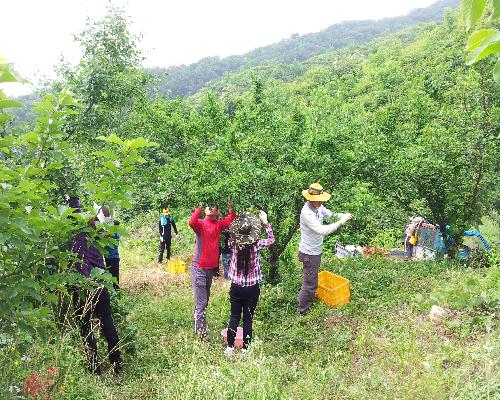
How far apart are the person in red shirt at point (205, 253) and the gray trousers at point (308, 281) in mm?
1311

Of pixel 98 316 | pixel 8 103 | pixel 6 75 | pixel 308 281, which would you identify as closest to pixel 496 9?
pixel 6 75

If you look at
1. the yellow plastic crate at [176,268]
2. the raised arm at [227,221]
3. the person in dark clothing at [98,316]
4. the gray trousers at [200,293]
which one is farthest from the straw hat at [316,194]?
the yellow plastic crate at [176,268]

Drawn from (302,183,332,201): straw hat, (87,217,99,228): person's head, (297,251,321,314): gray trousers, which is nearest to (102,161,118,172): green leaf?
(87,217,99,228): person's head

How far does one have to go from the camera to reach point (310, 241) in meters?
6.26

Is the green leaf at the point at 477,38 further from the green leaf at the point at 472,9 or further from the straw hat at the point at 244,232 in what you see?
the straw hat at the point at 244,232

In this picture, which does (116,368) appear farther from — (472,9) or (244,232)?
(472,9)

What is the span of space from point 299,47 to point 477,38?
13968 cm

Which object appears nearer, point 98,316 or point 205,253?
point 98,316

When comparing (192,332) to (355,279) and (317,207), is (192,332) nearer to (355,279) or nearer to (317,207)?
(317,207)

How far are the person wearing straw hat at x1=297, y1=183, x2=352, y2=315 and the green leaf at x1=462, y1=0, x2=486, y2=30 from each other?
516 cm

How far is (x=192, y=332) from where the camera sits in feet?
19.5

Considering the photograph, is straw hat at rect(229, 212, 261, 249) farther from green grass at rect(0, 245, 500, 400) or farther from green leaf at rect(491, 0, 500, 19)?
green leaf at rect(491, 0, 500, 19)

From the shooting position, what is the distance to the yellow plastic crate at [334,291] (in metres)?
6.43

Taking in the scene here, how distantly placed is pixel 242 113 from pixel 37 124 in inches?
232
